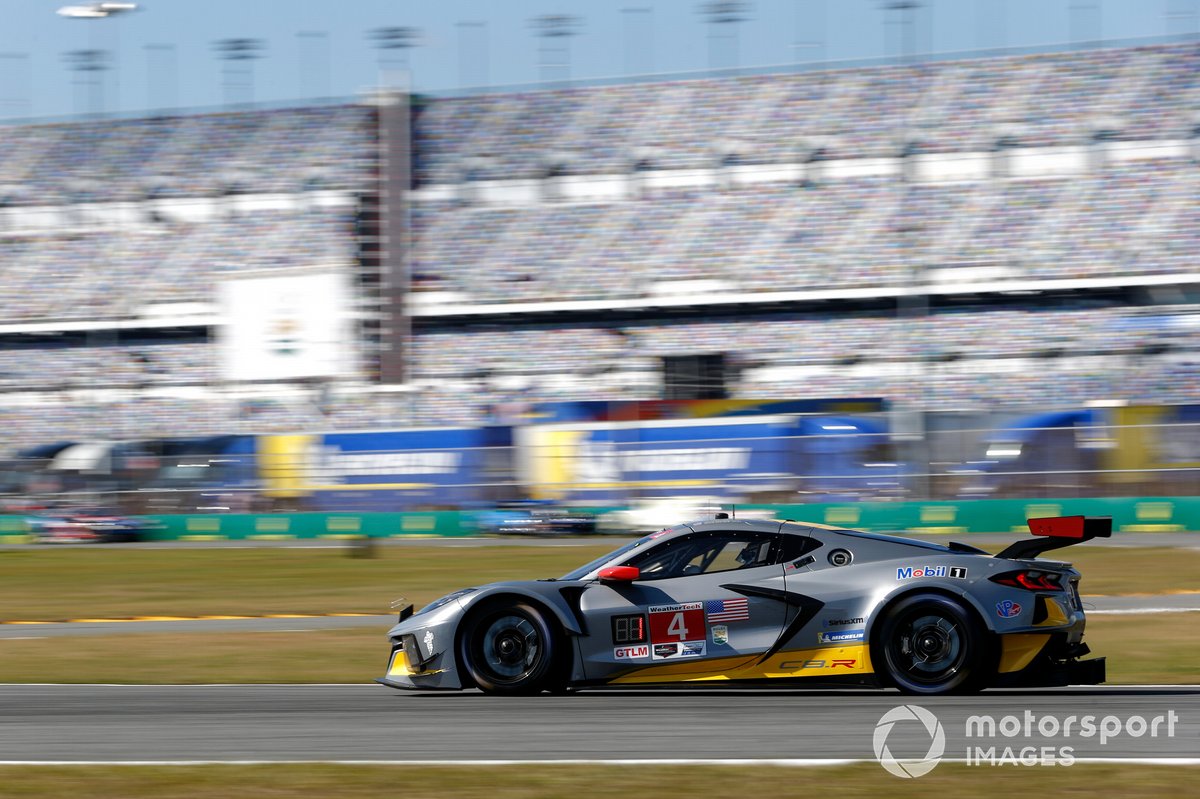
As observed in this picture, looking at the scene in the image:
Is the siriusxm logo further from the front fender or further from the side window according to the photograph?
the front fender

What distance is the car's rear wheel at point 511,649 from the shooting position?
790cm

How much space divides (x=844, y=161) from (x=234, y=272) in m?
16.7

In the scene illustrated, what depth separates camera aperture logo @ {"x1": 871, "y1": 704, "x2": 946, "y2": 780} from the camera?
5602mm

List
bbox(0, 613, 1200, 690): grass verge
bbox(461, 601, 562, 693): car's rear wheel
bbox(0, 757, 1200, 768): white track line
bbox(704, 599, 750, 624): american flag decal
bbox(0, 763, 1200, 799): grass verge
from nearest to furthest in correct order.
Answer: bbox(0, 763, 1200, 799): grass verge < bbox(0, 757, 1200, 768): white track line < bbox(704, 599, 750, 624): american flag decal < bbox(461, 601, 562, 693): car's rear wheel < bbox(0, 613, 1200, 690): grass verge

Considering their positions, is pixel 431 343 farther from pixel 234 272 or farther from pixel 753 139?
pixel 753 139

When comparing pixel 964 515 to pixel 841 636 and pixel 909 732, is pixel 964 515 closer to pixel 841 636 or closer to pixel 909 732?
pixel 841 636

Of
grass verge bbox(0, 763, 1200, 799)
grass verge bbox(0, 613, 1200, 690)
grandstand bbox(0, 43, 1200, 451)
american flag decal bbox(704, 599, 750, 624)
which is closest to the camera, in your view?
grass verge bbox(0, 763, 1200, 799)

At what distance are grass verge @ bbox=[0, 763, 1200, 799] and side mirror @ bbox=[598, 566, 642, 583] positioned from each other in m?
2.08

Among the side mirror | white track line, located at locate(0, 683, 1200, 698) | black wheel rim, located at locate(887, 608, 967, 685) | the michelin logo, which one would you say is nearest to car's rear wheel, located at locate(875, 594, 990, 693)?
black wheel rim, located at locate(887, 608, 967, 685)

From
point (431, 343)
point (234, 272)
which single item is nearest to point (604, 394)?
point (431, 343)

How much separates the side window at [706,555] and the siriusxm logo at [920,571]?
2.32 ft

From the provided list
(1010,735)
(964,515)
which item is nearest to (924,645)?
(1010,735)

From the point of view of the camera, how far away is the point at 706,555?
8000 millimetres

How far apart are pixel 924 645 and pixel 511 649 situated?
2294 millimetres
